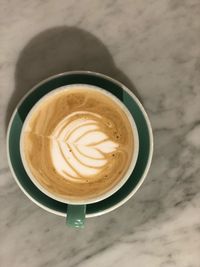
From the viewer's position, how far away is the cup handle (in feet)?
2.64

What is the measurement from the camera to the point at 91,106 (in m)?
0.84

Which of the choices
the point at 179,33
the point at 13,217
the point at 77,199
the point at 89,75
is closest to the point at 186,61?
the point at 179,33

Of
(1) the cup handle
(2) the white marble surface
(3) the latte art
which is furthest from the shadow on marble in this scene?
(1) the cup handle

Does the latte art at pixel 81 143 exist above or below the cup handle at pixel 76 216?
above

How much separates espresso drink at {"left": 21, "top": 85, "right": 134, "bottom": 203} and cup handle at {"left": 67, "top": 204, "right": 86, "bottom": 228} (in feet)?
0.06

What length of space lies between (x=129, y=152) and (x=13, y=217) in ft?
0.85

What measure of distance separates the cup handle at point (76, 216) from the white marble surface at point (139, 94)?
0.10 m

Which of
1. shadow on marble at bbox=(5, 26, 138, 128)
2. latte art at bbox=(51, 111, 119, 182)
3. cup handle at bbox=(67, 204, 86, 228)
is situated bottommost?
cup handle at bbox=(67, 204, 86, 228)

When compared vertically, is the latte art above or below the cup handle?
above

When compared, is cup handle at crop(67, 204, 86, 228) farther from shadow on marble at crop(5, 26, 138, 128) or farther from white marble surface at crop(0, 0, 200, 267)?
shadow on marble at crop(5, 26, 138, 128)

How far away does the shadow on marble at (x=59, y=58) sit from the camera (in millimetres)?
891

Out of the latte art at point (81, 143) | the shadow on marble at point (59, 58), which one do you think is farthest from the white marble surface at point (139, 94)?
the latte art at point (81, 143)

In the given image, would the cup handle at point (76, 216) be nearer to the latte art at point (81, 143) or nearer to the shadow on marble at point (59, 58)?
the latte art at point (81, 143)

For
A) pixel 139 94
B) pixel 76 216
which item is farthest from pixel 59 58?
pixel 76 216
